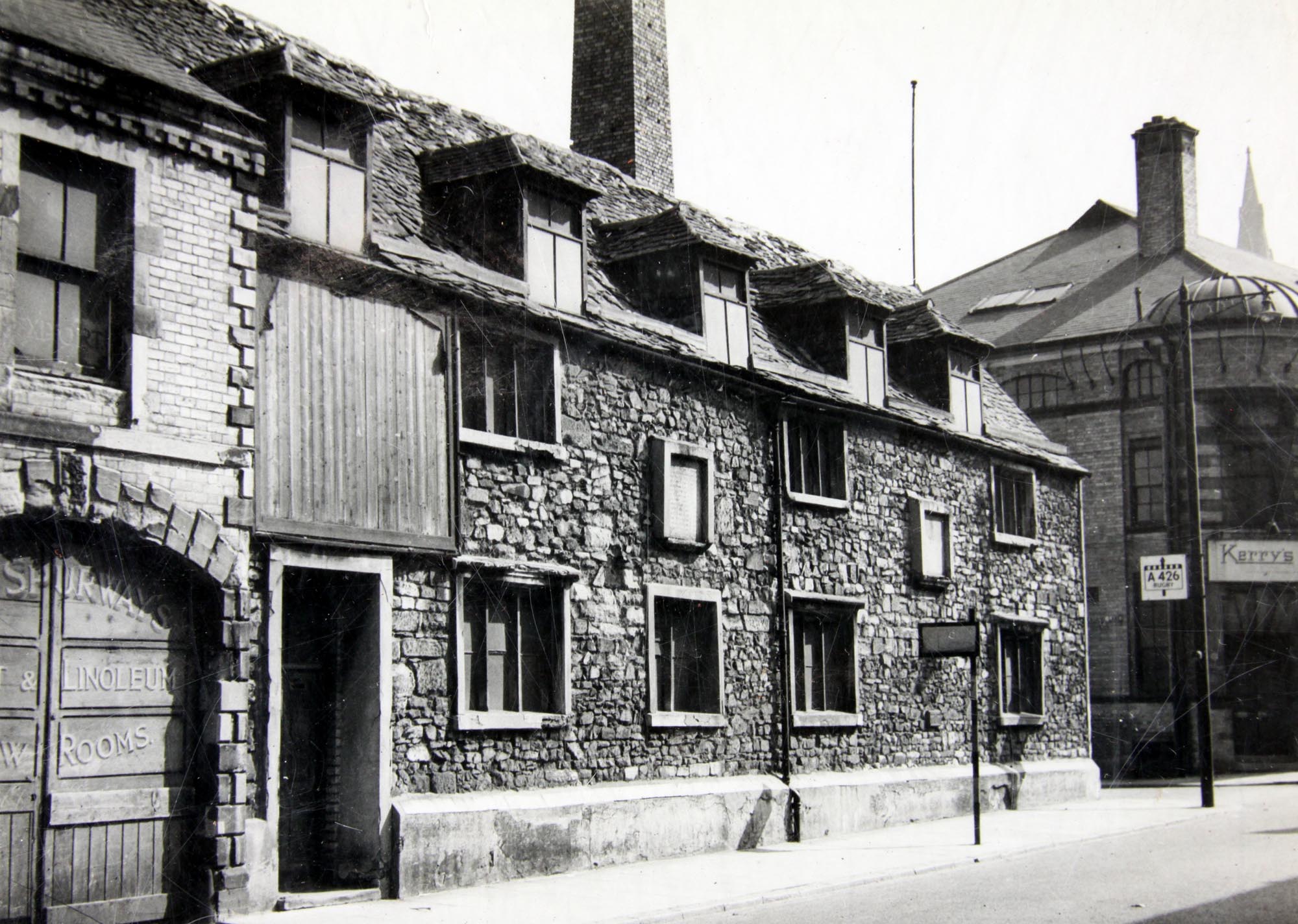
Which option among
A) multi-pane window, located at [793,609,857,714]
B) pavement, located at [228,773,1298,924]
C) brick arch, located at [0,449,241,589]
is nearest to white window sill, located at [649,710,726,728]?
pavement, located at [228,773,1298,924]

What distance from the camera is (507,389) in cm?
1480

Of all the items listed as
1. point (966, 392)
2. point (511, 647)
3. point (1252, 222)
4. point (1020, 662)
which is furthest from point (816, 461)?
point (1252, 222)

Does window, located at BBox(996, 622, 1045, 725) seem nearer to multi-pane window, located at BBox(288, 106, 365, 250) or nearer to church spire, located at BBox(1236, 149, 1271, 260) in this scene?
multi-pane window, located at BBox(288, 106, 365, 250)

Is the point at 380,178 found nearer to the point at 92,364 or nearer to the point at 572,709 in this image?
the point at 92,364

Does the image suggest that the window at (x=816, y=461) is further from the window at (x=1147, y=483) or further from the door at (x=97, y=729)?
the window at (x=1147, y=483)

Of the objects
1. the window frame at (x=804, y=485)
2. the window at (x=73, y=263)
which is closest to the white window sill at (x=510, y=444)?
the window at (x=73, y=263)

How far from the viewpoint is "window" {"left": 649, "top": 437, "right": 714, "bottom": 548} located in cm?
1636

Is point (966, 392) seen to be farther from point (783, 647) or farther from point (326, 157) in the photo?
point (326, 157)

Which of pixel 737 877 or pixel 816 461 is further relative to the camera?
pixel 816 461

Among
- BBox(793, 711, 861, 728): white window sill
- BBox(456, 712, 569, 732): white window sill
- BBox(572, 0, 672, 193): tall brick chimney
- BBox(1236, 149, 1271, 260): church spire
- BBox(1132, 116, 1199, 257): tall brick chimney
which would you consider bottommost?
BBox(793, 711, 861, 728): white window sill

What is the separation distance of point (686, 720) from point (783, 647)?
2.32 metres

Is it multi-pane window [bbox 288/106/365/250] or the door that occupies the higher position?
multi-pane window [bbox 288/106/365/250]

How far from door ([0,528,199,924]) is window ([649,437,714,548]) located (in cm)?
654

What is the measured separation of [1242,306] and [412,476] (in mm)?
Result: 23827
